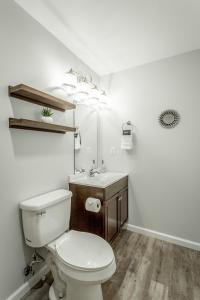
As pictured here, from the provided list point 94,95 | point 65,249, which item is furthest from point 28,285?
point 94,95

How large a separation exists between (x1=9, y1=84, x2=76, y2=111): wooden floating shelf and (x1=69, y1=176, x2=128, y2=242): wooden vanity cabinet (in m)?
0.91

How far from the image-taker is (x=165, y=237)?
221 centimetres

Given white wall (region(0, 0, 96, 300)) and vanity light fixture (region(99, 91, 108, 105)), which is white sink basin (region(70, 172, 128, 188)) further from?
vanity light fixture (region(99, 91, 108, 105))

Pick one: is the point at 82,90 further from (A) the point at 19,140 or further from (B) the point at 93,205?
(B) the point at 93,205

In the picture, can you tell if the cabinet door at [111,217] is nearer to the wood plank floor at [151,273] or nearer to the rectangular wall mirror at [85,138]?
the wood plank floor at [151,273]

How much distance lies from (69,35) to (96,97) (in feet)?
2.60

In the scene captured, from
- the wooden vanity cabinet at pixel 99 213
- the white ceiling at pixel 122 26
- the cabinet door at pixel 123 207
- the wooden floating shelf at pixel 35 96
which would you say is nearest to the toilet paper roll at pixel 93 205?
the wooden vanity cabinet at pixel 99 213

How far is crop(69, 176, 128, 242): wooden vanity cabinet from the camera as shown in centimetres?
179

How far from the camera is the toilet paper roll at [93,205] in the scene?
1.68 m

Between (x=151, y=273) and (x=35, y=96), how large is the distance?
6.64ft

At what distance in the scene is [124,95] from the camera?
2.49 meters

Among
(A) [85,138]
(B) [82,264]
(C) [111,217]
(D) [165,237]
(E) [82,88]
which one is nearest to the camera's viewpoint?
(B) [82,264]

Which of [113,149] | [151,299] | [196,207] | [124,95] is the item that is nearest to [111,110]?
[124,95]

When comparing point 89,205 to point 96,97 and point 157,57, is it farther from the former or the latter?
point 157,57
